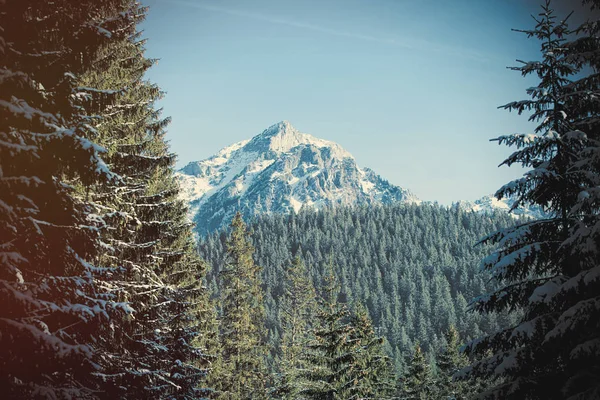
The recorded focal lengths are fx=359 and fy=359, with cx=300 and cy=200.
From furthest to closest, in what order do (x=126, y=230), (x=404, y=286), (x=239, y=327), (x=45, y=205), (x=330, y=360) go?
(x=404, y=286)
(x=239, y=327)
(x=330, y=360)
(x=126, y=230)
(x=45, y=205)

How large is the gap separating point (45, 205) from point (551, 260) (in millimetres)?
9789

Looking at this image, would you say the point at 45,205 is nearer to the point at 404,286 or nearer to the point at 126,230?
the point at 126,230

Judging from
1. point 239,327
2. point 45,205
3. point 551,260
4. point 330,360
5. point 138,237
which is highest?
point 45,205

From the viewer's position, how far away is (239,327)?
2150 centimetres

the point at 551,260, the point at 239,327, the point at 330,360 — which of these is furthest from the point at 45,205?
the point at 239,327

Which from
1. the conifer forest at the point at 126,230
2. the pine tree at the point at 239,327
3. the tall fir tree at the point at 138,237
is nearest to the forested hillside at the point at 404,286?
the pine tree at the point at 239,327

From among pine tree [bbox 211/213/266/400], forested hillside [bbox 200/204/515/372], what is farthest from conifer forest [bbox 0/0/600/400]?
forested hillside [bbox 200/204/515/372]

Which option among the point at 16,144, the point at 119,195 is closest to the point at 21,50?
the point at 16,144

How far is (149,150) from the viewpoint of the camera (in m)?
12.1

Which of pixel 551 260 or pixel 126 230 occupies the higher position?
pixel 126 230

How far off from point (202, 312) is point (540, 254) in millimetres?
11917

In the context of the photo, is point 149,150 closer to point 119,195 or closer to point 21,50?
point 119,195

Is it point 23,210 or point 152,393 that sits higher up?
point 23,210

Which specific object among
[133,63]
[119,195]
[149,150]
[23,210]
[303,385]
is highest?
[133,63]
